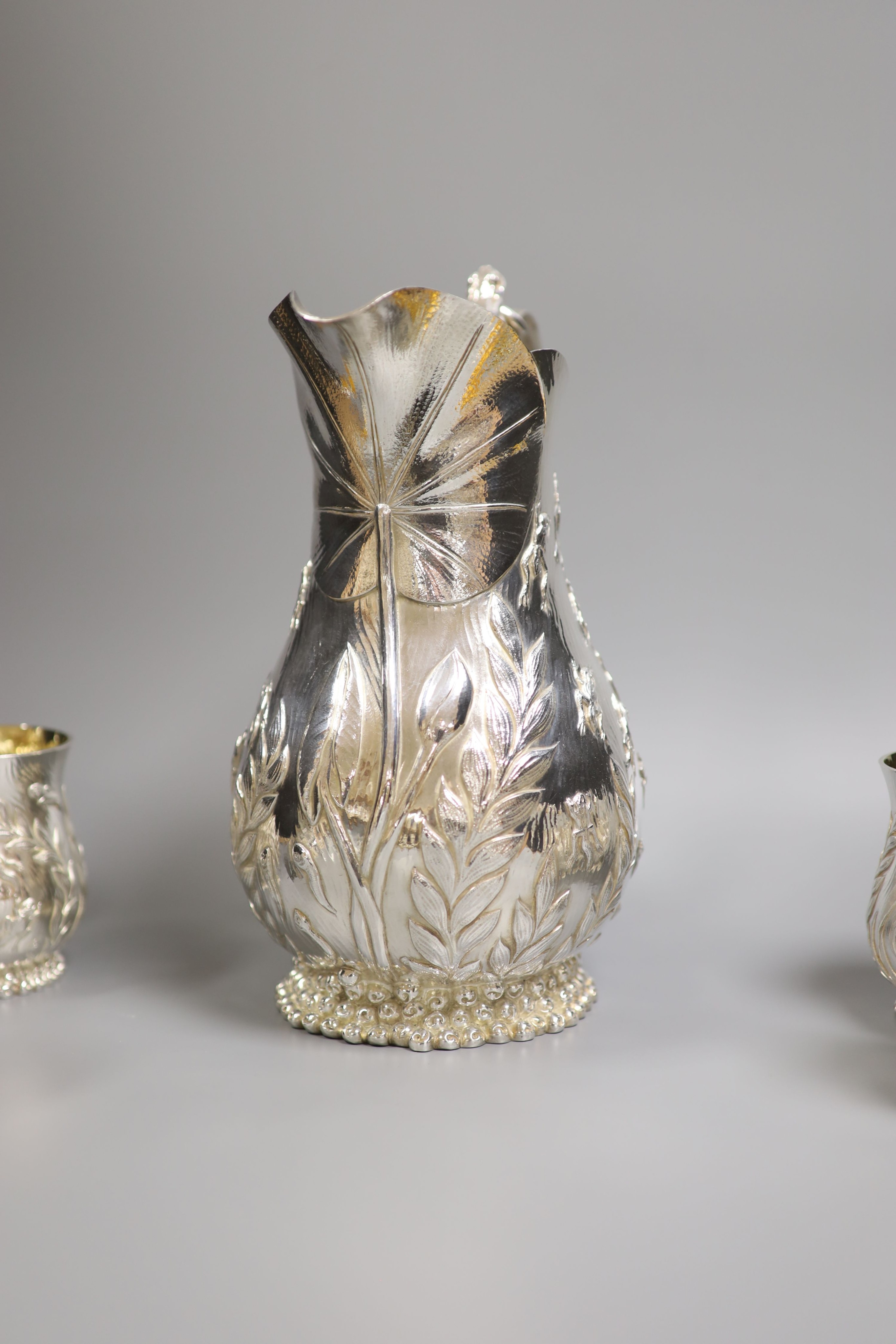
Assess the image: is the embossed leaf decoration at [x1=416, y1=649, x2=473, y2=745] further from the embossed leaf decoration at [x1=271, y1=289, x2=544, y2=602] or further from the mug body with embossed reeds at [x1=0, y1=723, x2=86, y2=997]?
the mug body with embossed reeds at [x1=0, y1=723, x2=86, y2=997]

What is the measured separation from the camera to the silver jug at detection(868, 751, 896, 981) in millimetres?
1295

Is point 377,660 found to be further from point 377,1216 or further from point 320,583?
point 377,1216

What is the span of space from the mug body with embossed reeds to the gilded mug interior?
95mm

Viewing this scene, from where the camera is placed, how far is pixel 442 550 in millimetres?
1274

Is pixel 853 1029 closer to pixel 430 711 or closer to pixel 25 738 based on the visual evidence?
pixel 430 711

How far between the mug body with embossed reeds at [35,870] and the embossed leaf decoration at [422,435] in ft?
1.30

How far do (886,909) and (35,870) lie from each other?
83cm

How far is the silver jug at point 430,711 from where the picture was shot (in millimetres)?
1242

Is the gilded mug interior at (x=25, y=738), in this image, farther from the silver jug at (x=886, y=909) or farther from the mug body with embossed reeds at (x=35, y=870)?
the silver jug at (x=886, y=909)

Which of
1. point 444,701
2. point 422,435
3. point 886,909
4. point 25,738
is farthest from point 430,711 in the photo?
point 25,738

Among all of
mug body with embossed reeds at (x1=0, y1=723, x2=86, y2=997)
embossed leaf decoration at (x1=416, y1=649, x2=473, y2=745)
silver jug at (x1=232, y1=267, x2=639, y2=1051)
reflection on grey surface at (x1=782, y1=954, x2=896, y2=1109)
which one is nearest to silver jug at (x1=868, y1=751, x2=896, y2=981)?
reflection on grey surface at (x1=782, y1=954, x2=896, y2=1109)

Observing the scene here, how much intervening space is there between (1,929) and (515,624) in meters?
0.60

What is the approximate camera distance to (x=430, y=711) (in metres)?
1.25

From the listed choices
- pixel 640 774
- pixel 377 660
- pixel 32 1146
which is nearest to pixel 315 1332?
pixel 32 1146
